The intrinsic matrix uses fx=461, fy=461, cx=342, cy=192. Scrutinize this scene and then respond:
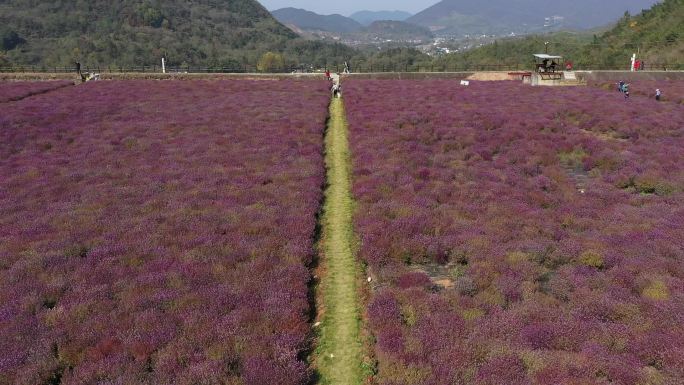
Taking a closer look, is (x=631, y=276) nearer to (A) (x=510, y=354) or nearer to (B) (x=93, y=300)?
(A) (x=510, y=354)

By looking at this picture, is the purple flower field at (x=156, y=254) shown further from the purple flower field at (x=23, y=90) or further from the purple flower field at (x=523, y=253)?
the purple flower field at (x=23, y=90)

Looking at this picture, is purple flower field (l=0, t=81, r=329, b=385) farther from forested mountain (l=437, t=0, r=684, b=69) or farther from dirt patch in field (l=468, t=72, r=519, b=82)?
forested mountain (l=437, t=0, r=684, b=69)

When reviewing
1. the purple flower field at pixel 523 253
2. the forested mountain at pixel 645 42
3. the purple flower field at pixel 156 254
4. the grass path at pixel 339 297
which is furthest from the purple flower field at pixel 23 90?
the forested mountain at pixel 645 42

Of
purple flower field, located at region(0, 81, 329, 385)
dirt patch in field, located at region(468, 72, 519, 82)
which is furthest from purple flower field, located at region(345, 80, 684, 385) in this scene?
dirt patch in field, located at region(468, 72, 519, 82)

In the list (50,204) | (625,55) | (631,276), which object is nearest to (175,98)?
(50,204)

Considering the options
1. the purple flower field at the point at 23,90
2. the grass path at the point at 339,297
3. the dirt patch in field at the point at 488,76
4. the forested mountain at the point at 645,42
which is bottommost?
the grass path at the point at 339,297

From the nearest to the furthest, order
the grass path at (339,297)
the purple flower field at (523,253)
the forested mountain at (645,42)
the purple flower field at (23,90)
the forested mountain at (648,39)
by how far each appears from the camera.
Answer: the purple flower field at (523,253) < the grass path at (339,297) < the purple flower field at (23,90) < the forested mountain at (645,42) < the forested mountain at (648,39)

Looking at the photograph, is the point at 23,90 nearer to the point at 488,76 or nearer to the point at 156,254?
the point at 156,254
